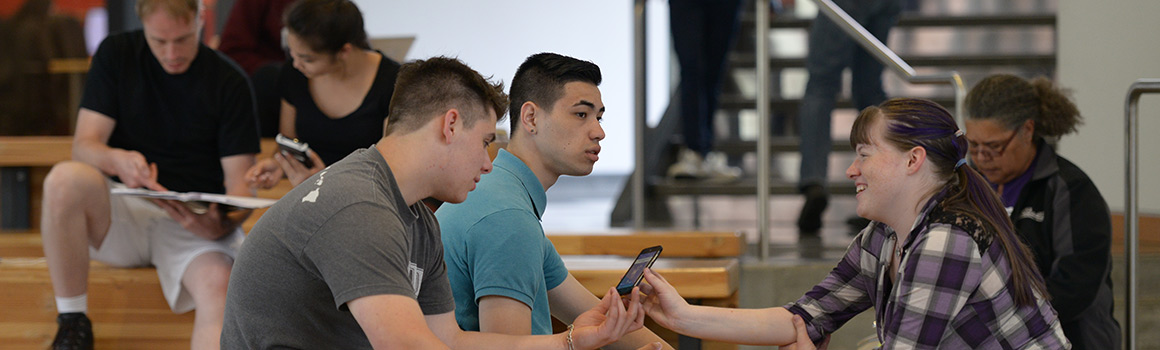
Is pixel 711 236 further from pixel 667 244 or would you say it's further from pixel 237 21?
pixel 237 21

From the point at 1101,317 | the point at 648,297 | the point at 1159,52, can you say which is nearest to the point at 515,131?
the point at 648,297

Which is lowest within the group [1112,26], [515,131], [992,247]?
[992,247]

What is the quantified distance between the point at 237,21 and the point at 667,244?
→ 74.3 inches

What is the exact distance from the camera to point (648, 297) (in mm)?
1749

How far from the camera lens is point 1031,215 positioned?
2346 mm

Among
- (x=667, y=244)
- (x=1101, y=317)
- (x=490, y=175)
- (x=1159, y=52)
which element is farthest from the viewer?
(x=1159, y=52)

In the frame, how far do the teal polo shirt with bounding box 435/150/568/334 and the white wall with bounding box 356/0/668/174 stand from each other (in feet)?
19.2

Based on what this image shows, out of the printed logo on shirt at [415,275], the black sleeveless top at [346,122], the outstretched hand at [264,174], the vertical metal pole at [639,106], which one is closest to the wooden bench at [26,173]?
the black sleeveless top at [346,122]

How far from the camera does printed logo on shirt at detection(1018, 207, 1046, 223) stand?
2.32 m

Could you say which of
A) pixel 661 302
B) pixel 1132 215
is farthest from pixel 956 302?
pixel 1132 215

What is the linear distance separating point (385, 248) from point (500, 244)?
29cm

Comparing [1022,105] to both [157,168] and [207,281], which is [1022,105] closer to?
[207,281]

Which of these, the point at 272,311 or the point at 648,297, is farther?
the point at 648,297

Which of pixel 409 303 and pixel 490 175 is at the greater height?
pixel 490 175
